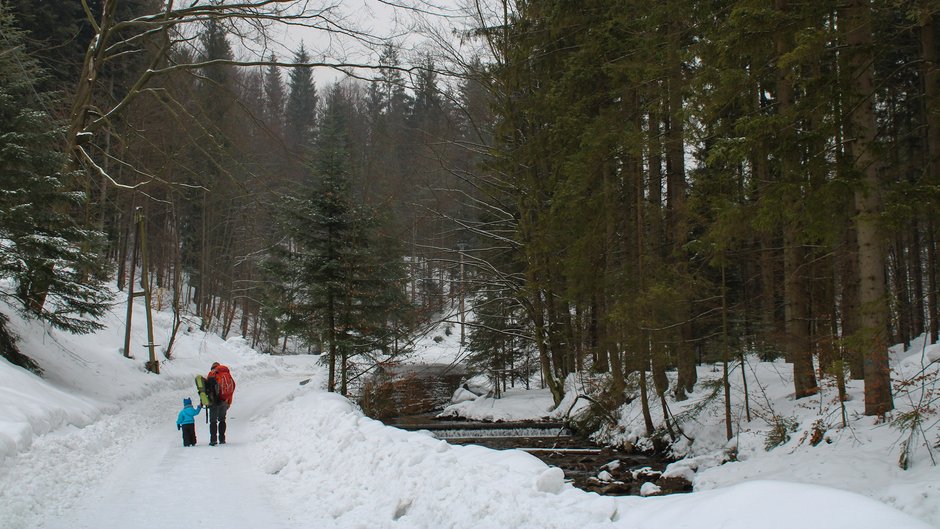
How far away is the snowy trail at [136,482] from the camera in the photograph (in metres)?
6.18

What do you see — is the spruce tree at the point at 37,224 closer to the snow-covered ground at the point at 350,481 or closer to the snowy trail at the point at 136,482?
the snow-covered ground at the point at 350,481

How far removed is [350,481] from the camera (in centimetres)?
732

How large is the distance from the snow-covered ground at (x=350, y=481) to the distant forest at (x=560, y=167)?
5.85ft

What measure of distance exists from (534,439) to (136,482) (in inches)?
414

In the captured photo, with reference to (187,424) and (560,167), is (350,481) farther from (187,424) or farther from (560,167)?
(560,167)

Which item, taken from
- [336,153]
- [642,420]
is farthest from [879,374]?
[336,153]

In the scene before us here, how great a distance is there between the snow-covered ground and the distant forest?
5.85ft

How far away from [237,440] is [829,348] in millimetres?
11484

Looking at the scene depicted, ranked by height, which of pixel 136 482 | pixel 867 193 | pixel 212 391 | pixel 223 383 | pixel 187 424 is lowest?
pixel 136 482

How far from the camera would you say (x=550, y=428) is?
17.7 meters

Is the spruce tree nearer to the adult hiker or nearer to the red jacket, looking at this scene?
the red jacket

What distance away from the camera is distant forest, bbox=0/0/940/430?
22.1 ft

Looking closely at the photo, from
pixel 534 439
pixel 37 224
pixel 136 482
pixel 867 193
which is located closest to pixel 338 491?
pixel 136 482

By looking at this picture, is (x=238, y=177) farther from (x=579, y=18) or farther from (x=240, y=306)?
(x=240, y=306)
